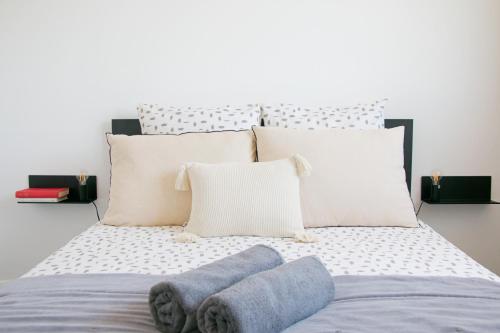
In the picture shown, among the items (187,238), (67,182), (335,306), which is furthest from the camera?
(67,182)

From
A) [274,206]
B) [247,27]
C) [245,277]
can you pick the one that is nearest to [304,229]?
[274,206]

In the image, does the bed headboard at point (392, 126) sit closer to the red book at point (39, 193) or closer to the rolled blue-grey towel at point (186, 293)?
the red book at point (39, 193)

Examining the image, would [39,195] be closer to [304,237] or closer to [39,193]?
[39,193]

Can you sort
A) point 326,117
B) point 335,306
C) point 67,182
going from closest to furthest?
1. point 335,306
2. point 326,117
3. point 67,182

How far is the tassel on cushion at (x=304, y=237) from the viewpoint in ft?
5.16

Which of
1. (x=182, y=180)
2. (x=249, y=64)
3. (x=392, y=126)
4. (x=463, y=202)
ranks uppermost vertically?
(x=249, y=64)

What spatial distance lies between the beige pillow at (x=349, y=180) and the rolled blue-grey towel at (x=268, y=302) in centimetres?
77

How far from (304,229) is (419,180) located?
0.96 meters

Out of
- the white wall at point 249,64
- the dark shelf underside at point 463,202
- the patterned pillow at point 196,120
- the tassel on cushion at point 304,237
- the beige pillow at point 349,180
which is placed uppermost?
the white wall at point 249,64

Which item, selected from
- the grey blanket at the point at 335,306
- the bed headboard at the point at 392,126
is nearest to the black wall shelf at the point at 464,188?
the bed headboard at the point at 392,126

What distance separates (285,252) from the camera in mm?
1452

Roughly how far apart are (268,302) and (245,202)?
30.7 inches

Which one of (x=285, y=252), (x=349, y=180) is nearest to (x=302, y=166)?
(x=349, y=180)

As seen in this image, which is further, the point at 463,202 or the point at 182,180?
the point at 463,202
